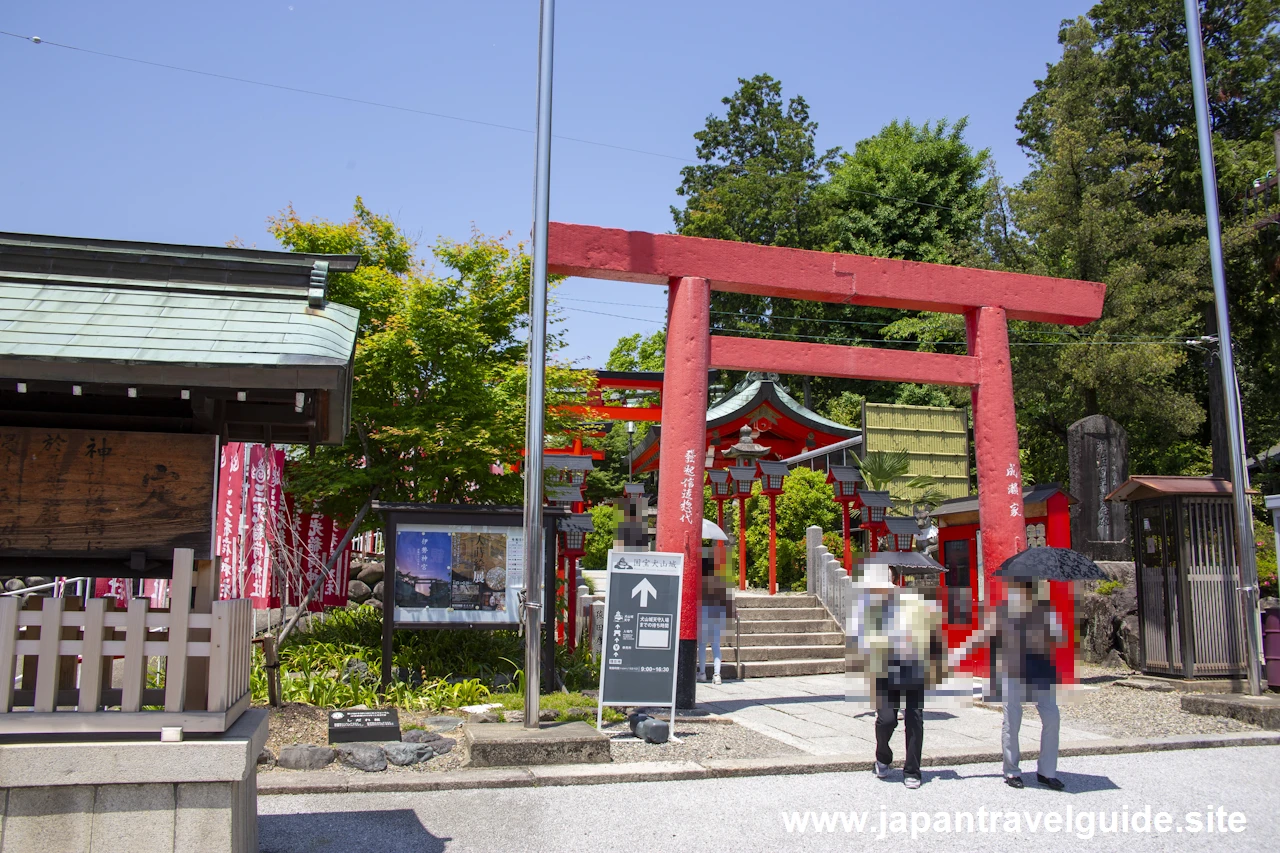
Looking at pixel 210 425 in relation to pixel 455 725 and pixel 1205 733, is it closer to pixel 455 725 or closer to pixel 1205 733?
pixel 455 725

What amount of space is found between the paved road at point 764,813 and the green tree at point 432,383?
19.6 feet

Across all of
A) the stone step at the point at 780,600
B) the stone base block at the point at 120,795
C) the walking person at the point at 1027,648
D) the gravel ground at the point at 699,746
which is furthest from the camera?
the stone step at the point at 780,600

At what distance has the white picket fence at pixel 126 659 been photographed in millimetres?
4301

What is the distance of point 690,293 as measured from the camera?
1038 cm

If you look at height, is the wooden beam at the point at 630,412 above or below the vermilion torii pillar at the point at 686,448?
above

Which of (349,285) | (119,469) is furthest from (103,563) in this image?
(349,285)

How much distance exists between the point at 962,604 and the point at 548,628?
4.44 metres

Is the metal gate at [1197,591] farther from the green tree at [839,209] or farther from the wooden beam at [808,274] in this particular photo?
the green tree at [839,209]

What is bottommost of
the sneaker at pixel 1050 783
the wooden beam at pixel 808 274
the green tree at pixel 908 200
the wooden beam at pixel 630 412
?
the sneaker at pixel 1050 783

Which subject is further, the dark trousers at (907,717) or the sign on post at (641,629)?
the sign on post at (641,629)

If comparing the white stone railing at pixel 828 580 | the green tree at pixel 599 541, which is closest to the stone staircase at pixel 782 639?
the white stone railing at pixel 828 580

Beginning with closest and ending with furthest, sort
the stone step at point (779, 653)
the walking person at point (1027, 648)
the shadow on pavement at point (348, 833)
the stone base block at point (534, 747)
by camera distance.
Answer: the shadow on pavement at point (348, 833) → the walking person at point (1027, 648) → the stone base block at point (534, 747) → the stone step at point (779, 653)

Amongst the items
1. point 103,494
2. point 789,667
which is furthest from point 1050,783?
point 789,667

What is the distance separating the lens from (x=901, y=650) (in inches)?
265
